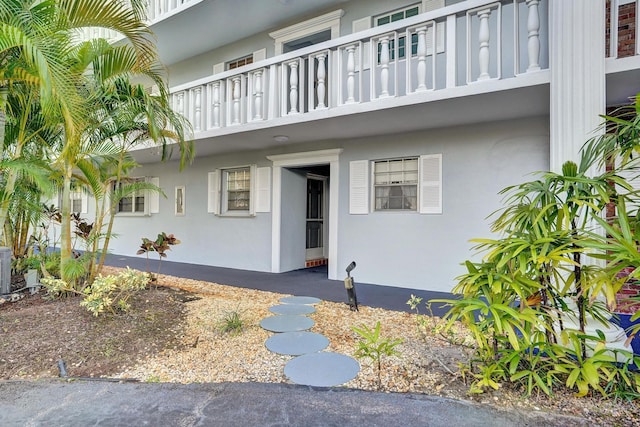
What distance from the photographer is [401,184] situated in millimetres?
5750

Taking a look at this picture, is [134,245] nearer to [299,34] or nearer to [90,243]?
[90,243]

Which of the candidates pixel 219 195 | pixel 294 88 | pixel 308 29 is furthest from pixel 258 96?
pixel 219 195

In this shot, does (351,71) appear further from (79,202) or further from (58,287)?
(79,202)

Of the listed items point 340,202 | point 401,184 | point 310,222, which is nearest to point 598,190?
point 401,184

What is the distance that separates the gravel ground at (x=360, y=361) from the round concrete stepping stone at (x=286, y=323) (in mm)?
88

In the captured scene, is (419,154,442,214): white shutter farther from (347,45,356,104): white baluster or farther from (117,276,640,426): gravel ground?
(117,276,640,426): gravel ground

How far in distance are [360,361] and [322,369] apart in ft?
1.13

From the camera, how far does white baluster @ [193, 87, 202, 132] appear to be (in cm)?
658

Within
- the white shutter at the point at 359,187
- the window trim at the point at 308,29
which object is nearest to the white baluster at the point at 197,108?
the window trim at the point at 308,29

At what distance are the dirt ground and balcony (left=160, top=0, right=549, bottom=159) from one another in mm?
2814

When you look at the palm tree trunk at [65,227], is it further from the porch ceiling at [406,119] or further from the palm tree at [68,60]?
the porch ceiling at [406,119]

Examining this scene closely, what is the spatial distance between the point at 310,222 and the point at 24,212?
5187 mm

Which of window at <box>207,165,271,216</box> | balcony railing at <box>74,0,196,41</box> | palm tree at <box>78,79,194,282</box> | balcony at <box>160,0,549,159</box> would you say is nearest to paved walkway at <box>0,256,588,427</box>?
palm tree at <box>78,79,194,282</box>

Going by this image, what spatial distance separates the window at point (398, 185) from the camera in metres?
5.35
